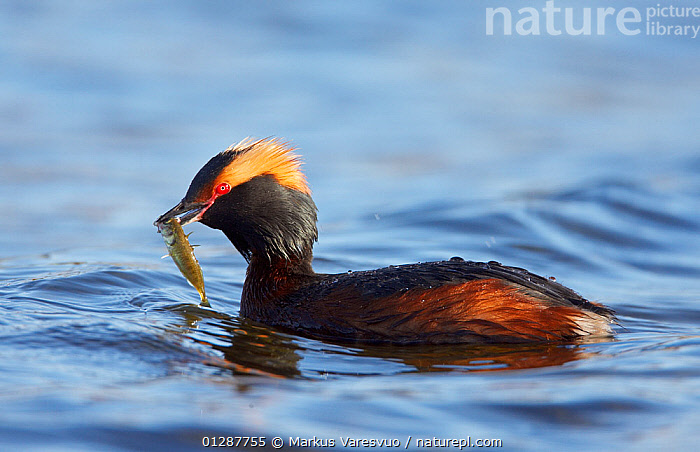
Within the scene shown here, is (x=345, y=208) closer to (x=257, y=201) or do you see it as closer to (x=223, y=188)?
(x=257, y=201)

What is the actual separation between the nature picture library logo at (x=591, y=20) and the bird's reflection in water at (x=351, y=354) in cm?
1446

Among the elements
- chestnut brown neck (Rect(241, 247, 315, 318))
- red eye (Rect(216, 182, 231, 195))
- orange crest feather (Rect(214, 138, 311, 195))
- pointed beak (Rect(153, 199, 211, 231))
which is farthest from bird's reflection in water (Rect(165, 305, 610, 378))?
orange crest feather (Rect(214, 138, 311, 195))

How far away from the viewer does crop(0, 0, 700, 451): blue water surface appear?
590 cm

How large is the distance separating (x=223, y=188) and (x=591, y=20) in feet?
49.9

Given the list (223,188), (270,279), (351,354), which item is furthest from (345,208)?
(351,354)

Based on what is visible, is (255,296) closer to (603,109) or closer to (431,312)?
(431,312)

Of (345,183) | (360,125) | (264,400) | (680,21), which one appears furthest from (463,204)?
(680,21)

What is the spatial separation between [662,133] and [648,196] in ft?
12.1

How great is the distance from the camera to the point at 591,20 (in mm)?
21266

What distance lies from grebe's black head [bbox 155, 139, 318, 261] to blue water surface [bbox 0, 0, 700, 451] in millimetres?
733

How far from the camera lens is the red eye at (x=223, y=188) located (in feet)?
26.2

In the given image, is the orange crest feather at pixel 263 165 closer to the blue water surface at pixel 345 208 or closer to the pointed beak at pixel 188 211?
the pointed beak at pixel 188 211

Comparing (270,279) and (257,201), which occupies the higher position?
(257,201)

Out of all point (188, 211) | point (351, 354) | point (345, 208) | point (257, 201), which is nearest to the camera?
point (351, 354)
